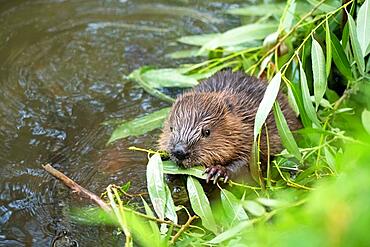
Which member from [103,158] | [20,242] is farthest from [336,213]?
[103,158]

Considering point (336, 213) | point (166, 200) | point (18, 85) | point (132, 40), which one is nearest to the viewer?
point (336, 213)

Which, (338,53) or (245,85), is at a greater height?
(338,53)

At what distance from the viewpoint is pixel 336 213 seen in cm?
78

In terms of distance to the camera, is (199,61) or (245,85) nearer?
Answer: (245,85)

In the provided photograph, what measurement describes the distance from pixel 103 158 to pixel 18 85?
83 cm

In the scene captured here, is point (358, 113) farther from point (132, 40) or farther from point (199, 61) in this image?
point (132, 40)

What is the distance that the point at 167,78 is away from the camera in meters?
3.33

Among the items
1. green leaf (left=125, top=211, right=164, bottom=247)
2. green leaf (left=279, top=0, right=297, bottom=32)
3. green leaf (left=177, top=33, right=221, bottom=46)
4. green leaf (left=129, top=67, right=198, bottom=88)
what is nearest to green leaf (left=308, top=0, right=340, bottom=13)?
green leaf (left=279, top=0, right=297, bottom=32)

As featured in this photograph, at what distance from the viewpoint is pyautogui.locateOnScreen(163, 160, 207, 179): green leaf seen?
2.33 m

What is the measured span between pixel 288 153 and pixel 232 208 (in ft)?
1.29

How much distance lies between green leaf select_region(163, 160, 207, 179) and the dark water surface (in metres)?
0.25

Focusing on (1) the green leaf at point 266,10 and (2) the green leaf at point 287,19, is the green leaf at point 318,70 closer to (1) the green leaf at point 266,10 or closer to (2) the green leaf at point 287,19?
(2) the green leaf at point 287,19

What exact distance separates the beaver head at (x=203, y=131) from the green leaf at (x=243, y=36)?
0.75 metres

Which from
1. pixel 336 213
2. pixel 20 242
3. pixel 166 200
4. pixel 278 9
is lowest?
pixel 20 242
